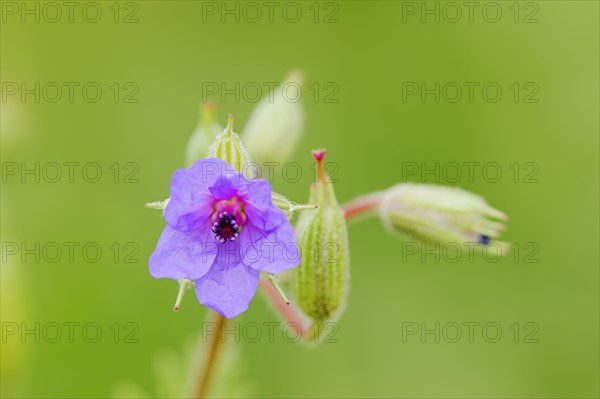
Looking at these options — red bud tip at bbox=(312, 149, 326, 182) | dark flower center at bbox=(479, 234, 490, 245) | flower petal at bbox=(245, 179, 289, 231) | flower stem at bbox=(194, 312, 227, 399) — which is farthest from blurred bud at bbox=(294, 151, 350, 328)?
dark flower center at bbox=(479, 234, 490, 245)

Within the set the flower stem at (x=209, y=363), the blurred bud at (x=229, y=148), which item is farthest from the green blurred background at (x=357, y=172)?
→ the blurred bud at (x=229, y=148)

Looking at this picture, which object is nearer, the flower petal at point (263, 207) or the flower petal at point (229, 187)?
the flower petal at point (263, 207)

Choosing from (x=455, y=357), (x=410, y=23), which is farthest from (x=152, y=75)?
(x=455, y=357)

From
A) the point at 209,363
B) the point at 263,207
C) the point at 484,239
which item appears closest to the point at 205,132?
the point at 263,207

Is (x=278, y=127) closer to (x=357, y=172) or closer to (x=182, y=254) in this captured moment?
(x=182, y=254)

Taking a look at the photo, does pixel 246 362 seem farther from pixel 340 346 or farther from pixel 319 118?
pixel 319 118

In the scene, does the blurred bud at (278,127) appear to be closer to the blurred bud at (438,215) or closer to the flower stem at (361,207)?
the flower stem at (361,207)

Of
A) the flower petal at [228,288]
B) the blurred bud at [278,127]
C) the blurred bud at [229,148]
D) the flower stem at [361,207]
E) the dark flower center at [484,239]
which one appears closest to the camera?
the flower petal at [228,288]
